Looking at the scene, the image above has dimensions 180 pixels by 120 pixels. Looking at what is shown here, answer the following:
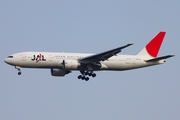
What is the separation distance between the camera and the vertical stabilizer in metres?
73.2

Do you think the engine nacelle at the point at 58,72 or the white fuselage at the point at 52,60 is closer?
the white fuselage at the point at 52,60

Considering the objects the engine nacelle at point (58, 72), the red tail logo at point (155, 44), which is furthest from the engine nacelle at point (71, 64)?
the red tail logo at point (155, 44)

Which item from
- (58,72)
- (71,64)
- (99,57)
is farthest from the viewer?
(58,72)

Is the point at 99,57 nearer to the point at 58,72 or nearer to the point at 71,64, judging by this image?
the point at 71,64

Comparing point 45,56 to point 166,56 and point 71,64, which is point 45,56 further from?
point 166,56

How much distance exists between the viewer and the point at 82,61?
67.6 meters

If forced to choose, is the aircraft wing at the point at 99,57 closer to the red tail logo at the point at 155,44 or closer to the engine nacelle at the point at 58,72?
the engine nacelle at the point at 58,72

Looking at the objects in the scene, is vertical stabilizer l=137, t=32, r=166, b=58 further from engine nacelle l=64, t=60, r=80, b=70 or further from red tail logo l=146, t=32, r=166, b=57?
engine nacelle l=64, t=60, r=80, b=70

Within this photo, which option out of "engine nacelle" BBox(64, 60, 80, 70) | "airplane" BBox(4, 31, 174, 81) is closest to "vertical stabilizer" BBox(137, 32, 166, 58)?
"airplane" BBox(4, 31, 174, 81)

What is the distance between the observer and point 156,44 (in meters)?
74.8

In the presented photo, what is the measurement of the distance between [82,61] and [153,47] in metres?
11.8

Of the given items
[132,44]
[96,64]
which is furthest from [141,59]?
[132,44]

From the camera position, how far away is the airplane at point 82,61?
6662 cm

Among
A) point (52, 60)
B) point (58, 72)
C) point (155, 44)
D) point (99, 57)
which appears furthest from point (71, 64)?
point (155, 44)
